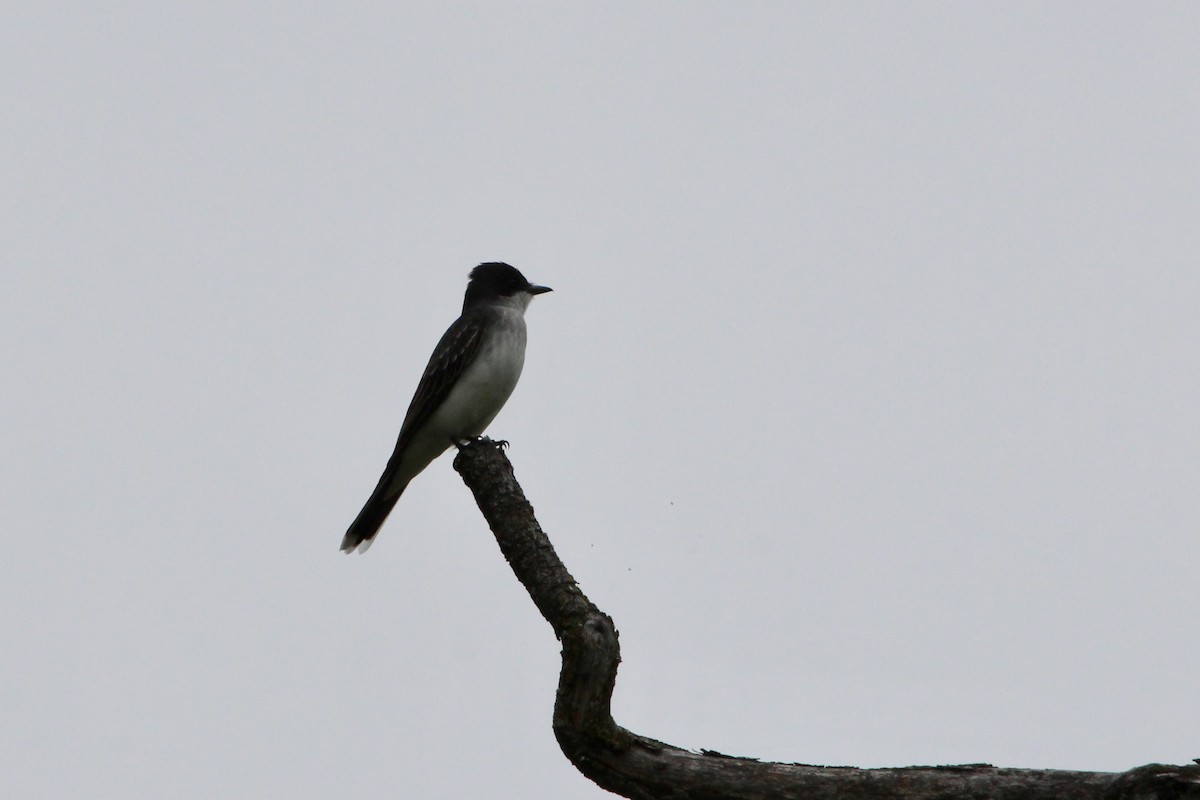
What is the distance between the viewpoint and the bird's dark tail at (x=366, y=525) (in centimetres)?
1163

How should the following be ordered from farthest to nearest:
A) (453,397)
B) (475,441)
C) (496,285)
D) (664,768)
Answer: (496,285) → (453,397) → (475,441) → (664,768)

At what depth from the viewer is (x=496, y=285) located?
12.9 meters

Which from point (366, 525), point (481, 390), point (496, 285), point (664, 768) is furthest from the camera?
point (496, 285)

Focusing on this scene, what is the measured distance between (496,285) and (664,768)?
7432mm

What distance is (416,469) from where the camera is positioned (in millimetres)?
11766

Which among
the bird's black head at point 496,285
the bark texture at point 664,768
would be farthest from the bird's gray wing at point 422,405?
the bark texture at point 664,768

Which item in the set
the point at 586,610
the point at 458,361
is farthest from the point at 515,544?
the point at 458,361

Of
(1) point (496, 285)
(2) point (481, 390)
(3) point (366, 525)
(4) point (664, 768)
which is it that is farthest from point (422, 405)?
(4) point (664, 768)

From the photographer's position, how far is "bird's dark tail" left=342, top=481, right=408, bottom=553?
11633 mm

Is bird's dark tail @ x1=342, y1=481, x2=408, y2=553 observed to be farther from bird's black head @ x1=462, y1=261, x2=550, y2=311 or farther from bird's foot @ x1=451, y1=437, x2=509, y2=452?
bird's black head @ x1=462, y1=261, x2=550, y2=311

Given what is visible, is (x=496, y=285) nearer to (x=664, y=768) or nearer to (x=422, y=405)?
(x=422, y=405)

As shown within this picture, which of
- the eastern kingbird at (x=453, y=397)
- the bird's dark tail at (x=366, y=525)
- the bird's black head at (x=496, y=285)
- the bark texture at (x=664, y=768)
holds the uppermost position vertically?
the bird's black head at (x=496, y=285)

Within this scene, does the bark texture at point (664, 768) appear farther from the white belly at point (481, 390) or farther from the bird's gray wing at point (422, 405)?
the bird's gray wing at point (422, 405)

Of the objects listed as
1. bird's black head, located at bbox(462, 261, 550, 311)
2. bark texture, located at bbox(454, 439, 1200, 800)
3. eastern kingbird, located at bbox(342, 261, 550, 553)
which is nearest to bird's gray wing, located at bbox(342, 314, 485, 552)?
eastern kingbird, located at bbox(342, 261, 550, 553)
